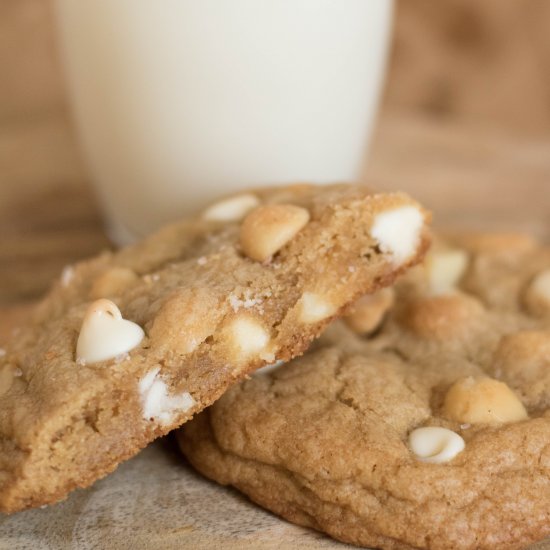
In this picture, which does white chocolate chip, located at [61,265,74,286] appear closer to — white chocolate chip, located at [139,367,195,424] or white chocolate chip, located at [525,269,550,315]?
white chocolate chip, located at [139,367,195,424]

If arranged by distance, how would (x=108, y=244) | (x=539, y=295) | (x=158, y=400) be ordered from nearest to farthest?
(x=158, y=400), (x=539, y=295), (x=108, y=244)

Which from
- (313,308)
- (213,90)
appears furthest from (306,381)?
(213,90)

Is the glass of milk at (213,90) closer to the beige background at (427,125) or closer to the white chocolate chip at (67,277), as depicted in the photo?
the beige background at (427,125)

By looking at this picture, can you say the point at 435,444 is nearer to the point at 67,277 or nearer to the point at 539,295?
the point at 539,295

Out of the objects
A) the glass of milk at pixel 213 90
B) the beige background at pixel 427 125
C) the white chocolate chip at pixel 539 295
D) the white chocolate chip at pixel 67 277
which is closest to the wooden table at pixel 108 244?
the beige background at pixel 427 125

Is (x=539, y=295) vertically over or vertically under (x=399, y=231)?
under

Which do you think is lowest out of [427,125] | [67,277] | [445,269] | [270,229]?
[427,125]
